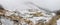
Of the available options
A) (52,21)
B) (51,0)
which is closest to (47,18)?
(52,21)

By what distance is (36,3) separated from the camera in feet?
3.15

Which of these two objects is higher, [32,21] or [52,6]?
[52,6]

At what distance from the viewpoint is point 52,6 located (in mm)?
949

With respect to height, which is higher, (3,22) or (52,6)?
(52,6)

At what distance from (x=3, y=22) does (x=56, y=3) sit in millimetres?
443

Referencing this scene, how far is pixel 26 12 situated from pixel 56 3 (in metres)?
0.25

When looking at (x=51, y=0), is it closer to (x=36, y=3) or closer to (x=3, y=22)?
(x=36, y=3)

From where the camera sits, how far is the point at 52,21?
0.92m

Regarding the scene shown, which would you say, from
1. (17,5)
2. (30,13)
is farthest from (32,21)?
(17,5)

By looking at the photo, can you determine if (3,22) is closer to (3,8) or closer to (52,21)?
(3,8)

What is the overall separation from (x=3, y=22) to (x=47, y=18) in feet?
1.13

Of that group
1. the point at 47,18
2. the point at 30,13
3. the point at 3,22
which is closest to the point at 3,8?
the point at 3,22

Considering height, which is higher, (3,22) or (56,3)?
(56,3)

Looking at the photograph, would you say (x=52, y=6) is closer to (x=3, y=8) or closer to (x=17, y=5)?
(x=17, y=5)
